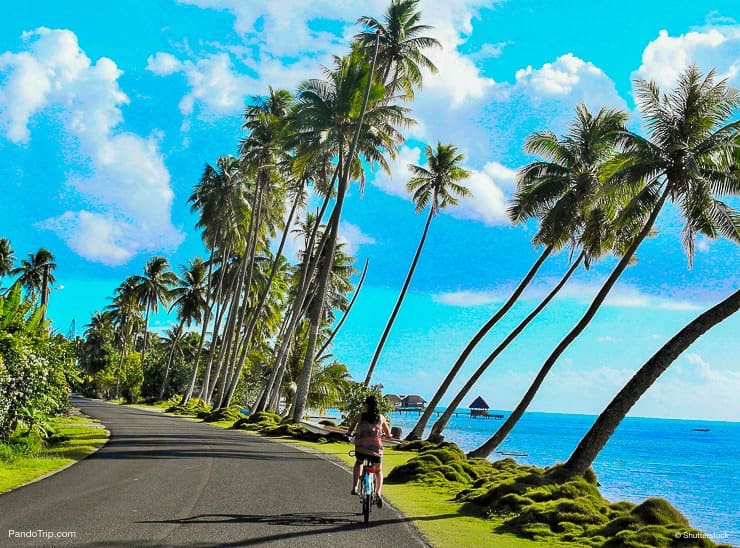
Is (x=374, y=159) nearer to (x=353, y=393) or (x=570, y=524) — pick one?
(x=353, y=393)

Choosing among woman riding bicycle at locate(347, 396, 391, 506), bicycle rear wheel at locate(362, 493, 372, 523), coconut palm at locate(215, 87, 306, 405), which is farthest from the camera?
coconut palm at locate(215, 87, 306, 405)

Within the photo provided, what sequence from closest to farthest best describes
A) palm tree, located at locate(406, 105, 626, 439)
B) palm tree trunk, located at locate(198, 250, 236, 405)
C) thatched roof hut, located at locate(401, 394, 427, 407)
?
1. palm tree, located at locate(406, 105, 626, 439)
2. palm tree trunk, located at locate(198, 250, 236, 405)
3. thatched roof hut, located at locate(401, 394, 427, 407)

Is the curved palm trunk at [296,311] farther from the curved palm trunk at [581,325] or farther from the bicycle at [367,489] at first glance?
the bicycle at [367,489]

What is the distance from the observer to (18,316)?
54.2 feet

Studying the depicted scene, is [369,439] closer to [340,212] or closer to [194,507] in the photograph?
[194,507]

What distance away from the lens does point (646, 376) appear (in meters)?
12.0

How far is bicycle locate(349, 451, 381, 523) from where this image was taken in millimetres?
9284

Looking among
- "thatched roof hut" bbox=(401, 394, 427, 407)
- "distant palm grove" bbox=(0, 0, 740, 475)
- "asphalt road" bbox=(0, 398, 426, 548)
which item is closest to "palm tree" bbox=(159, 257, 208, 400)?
"distant palm grove" bbox=(0, 0, 740, 475)

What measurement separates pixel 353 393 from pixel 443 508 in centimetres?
2330

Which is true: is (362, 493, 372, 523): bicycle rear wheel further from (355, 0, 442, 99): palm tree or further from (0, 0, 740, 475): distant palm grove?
(355, 0, 442, 99): palm tree

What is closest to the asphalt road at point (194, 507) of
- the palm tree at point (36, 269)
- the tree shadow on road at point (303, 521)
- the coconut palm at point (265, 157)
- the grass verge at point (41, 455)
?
the tree shadow on road at point (303, 521)

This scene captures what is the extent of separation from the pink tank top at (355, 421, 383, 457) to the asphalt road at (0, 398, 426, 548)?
934mm

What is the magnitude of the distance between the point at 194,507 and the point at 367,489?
255 centimetres

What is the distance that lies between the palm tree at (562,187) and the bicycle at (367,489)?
59.7 ft
